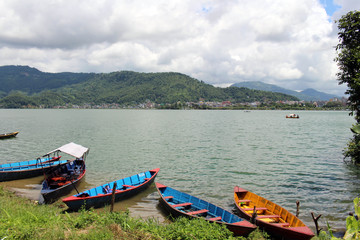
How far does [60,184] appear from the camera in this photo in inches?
707

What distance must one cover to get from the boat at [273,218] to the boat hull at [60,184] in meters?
11.0

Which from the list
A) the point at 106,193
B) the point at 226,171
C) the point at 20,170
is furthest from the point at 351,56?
the point at 20,170

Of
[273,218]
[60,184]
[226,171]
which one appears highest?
[60,184]

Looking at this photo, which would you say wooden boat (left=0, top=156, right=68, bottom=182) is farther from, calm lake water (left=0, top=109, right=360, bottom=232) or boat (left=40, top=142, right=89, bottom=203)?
boat (left=40, top=142, right=89, bottom=203)

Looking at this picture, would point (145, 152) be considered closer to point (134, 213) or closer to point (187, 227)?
point (134, 213)

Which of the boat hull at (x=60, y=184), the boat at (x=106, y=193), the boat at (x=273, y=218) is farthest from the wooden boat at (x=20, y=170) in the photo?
the boat at (x=273, y=218)

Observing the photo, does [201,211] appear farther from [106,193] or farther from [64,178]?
[64,178]

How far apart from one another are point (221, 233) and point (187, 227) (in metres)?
1.37

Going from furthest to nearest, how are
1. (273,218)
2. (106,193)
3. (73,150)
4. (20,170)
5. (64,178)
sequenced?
(20,170)
(73,150)
(64,178)
(106,193)
(273,218)

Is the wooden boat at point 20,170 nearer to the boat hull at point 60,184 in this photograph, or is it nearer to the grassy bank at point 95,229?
the boat hull at point 60,184

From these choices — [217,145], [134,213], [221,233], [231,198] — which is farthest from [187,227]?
[217,145]

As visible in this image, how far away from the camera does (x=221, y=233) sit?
10.0 m

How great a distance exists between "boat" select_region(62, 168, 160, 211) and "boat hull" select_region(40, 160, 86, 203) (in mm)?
2125

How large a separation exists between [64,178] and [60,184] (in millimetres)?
1175
